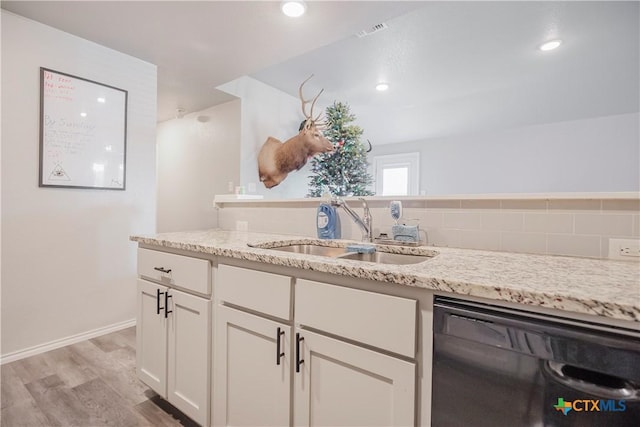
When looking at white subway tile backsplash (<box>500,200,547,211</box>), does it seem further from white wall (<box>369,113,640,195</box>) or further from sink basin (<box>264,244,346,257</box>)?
white wall (<box>369,113,640,195</box>)

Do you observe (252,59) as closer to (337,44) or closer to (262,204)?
(337,44)

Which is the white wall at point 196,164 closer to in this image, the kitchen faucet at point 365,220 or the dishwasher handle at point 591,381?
the kitchen faucet at point 365,220

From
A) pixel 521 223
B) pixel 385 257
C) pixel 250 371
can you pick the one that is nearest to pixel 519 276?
pixel 521 223

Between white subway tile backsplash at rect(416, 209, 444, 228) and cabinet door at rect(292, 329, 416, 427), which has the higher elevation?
white subway tile backsplash at rect(416, 209, 444, 228)

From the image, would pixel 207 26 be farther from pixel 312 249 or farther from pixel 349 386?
pixel 349 386

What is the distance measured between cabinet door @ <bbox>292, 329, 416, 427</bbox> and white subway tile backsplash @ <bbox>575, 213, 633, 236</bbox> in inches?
33.1

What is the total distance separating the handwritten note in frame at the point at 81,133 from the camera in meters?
2.13

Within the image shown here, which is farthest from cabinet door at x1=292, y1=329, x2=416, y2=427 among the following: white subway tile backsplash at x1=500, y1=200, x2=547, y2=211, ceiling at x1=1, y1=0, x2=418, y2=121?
ceiling at x1=1, y1=0, x2=418, y2=121

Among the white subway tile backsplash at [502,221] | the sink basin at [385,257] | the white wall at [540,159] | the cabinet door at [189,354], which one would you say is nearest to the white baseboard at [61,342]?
A: the cabinet door at [189,354]

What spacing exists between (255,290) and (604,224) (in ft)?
4.09

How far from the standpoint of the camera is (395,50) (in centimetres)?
284

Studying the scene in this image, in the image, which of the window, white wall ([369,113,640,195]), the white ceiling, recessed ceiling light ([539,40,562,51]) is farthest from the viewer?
the window

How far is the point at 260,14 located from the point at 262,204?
1320mm

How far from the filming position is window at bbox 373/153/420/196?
5.86m
